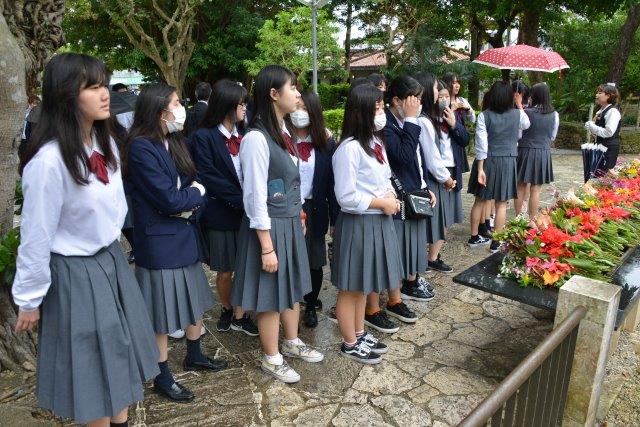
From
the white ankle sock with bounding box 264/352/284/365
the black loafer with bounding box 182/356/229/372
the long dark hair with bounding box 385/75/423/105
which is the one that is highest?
the long dark hair with bounding box 385/75/423/105

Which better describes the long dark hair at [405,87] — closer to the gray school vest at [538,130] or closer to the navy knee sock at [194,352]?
the navy knee sock at [194,352]

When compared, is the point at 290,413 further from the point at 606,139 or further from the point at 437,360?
the point at 606,139

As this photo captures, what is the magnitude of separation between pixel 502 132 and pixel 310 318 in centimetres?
301

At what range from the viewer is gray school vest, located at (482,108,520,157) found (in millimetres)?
5344

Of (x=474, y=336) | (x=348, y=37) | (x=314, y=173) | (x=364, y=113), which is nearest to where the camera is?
(x=364, y=113)

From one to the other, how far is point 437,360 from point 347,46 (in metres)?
17.5

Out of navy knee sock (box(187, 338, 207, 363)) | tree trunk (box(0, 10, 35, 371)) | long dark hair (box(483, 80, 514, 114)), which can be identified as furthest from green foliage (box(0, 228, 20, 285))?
long dark hair (box(483, 80, 514, 114))

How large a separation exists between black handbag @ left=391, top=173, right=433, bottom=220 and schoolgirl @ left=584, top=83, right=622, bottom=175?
3.94 metres

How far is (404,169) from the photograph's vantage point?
12.2 ft

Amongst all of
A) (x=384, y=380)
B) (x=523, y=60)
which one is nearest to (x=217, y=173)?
(x=384, y=380)

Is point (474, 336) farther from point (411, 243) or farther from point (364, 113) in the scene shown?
→ point (364, 113)

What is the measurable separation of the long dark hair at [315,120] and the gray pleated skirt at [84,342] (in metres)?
1.69

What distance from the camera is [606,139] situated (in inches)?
263

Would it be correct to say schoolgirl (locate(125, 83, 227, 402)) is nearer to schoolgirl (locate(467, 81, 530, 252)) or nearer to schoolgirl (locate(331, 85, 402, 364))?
schoolgirl (locate(331, 85, 402, 364))
